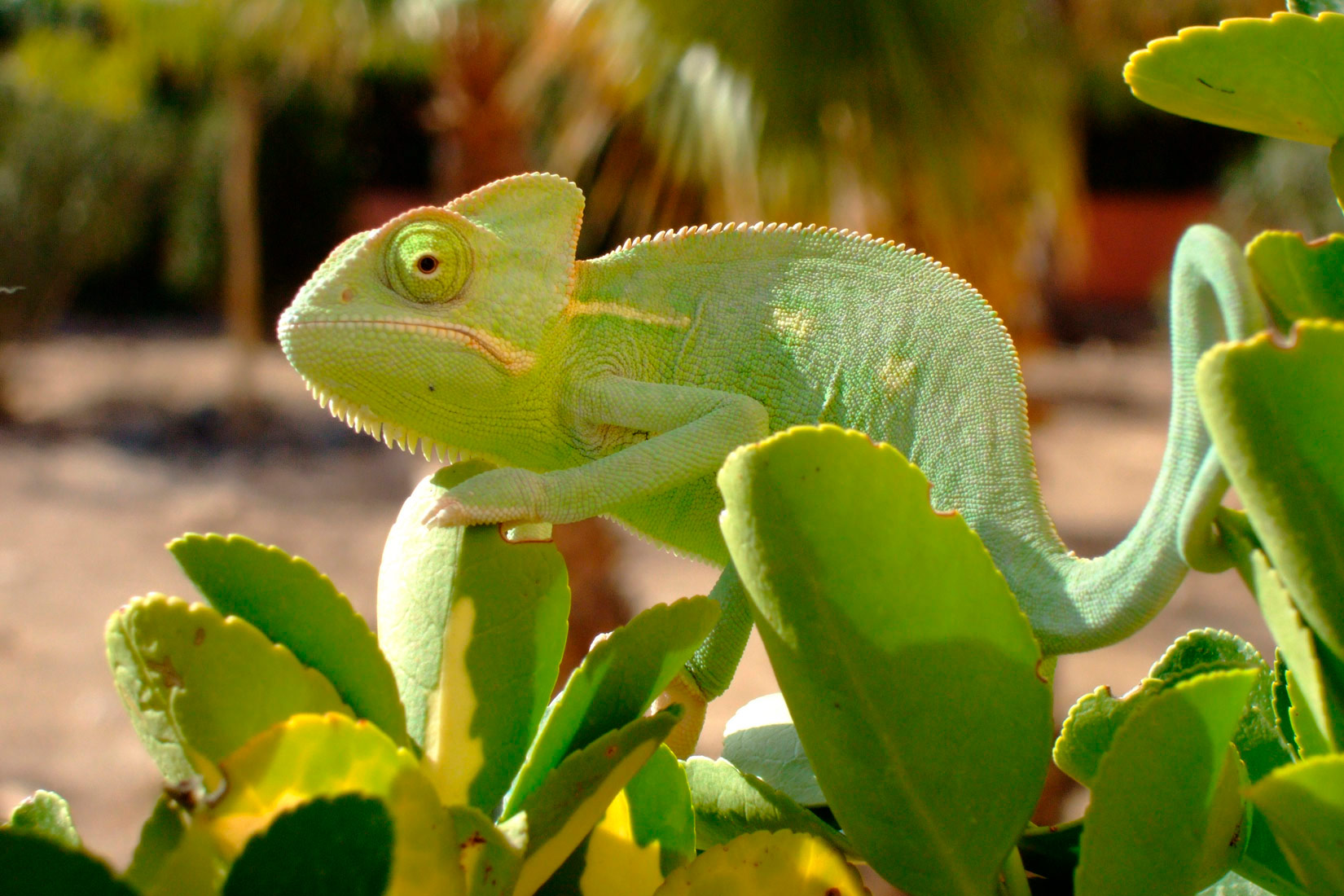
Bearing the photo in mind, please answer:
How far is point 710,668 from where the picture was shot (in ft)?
2.31

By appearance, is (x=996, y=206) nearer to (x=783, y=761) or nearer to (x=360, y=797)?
(x=783, y=761)

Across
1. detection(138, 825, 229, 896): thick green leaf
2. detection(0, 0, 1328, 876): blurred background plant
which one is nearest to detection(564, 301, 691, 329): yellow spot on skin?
detection(138, 825, 229, 896): thick green leaf

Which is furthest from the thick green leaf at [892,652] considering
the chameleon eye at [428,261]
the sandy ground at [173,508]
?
the sandy ground at [173,508]

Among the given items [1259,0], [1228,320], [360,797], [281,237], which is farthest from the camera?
[281,237]

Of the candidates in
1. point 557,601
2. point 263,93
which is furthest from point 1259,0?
point 263,93

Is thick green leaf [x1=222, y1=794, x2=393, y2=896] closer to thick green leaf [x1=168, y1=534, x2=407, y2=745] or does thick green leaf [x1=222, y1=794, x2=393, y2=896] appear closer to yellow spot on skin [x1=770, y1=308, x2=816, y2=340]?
thick green leaf [x1=168, y1=534, x2=407, y2=745]

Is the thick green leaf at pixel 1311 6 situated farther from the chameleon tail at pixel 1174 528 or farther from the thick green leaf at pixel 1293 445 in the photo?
the thick green leaf at pixel 1293 445

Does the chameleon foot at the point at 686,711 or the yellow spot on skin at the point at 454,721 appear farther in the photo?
the chameleon foot at the point at 686,711

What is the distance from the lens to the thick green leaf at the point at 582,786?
475 millimetres

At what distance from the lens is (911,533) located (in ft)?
1.45

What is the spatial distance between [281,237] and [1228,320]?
42.2ft

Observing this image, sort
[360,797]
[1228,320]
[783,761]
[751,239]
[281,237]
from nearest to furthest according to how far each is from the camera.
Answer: [360,797]
[1228,320]
[783,761]
[751,239]
[281,237]

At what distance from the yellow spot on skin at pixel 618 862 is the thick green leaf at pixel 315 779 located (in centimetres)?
14

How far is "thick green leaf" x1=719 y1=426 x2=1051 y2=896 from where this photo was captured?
1.43 ft
